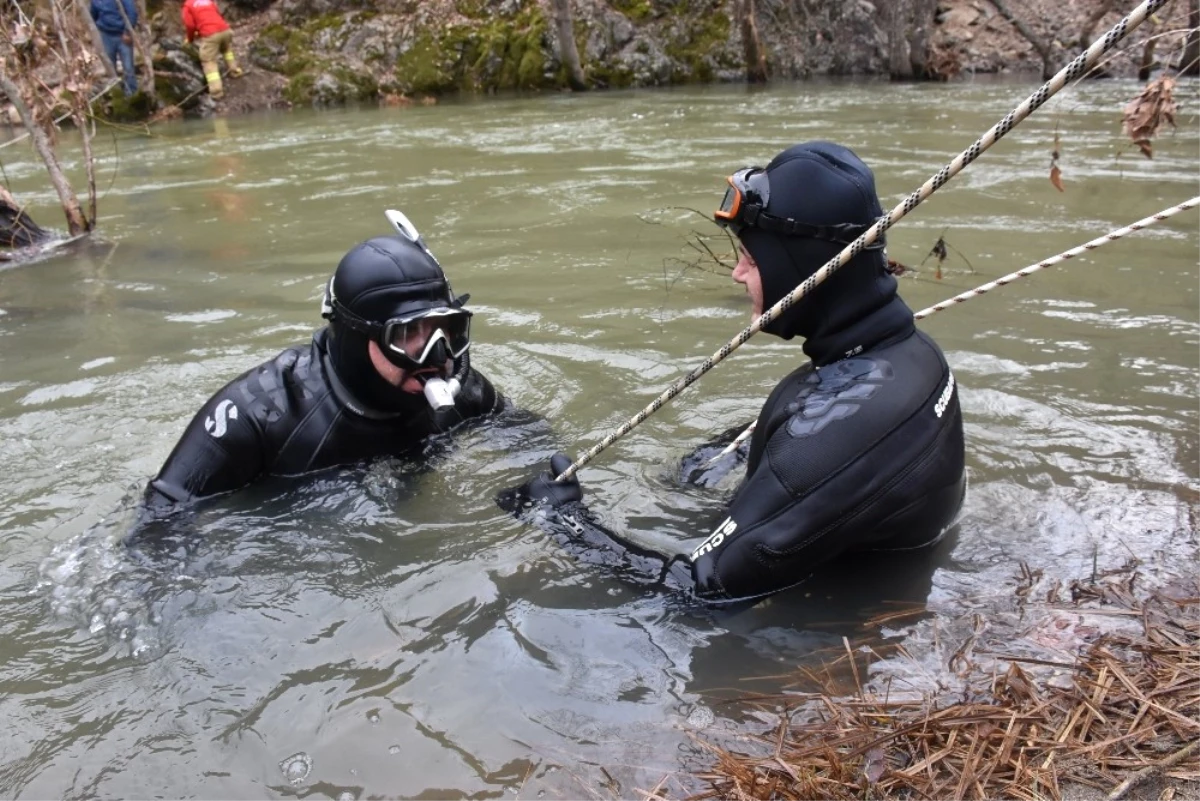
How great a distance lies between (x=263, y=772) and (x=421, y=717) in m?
0.44

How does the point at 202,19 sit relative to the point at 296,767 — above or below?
above

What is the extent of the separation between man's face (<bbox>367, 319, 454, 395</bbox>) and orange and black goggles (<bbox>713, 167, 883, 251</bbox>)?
3.99ft

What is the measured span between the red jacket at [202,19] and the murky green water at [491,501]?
368 inches

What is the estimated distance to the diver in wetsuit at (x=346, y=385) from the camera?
3.45 metres

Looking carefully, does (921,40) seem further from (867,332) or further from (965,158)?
(965,158)

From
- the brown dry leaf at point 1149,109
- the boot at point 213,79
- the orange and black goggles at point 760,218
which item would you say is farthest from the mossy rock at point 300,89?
the orange and black goggles at point 760,218

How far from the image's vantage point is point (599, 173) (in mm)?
9797

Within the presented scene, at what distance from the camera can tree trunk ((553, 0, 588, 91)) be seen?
54.9 ft

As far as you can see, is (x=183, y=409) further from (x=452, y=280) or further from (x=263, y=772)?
(x=263, y=772)

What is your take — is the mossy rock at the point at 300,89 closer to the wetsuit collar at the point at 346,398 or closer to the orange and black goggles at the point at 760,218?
the wetsuit collar at the point at 346,398

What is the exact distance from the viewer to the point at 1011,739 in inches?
87.6

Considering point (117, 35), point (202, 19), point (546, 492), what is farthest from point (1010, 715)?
point (117, 35)

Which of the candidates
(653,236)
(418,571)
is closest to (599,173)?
(653,236)

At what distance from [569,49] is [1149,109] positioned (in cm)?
1441
